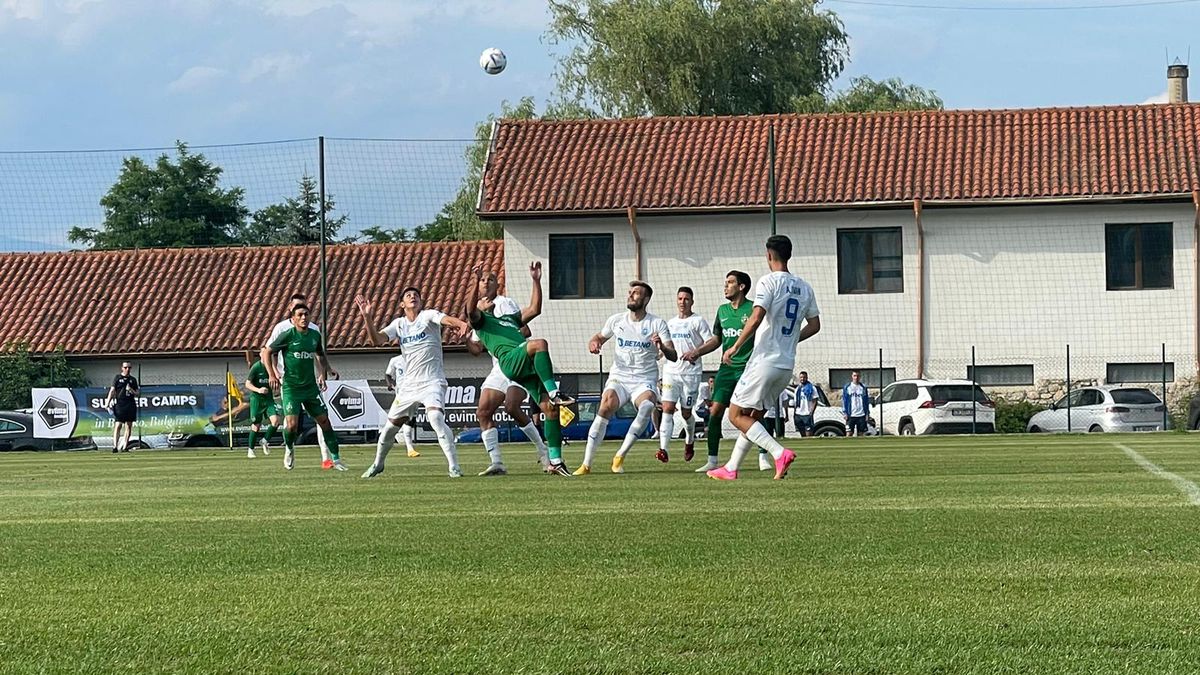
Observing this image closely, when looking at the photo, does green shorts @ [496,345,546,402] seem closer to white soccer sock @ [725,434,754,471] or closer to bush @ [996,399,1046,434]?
white soccer sock @ [725,434,754,471]

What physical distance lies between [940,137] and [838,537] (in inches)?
1519

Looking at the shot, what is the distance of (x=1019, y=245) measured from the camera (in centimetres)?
4253

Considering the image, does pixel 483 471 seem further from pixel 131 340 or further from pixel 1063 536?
pixel 131 340

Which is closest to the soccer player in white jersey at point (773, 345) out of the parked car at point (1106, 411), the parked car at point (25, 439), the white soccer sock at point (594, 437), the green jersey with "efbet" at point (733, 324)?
the green jersey with "efbet" at point (733, 324)

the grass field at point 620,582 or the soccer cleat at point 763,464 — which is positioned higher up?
the grass field at point 620,582

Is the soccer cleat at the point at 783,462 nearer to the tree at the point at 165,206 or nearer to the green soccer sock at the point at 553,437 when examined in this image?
the green soccer sock at the point at 553,437

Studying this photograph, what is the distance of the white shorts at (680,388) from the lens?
20.1 metres

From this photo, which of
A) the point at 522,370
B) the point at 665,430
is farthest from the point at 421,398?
the point at 665,430

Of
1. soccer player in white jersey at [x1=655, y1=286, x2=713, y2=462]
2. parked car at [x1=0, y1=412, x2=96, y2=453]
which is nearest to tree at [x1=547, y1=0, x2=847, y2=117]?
parked car at [x1=0, y1=412, x2=96, y2=453]

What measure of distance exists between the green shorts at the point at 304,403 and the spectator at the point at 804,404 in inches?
715

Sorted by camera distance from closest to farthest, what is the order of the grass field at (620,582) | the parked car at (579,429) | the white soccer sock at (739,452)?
the grass field at (620,582) < the white soccer sock at (739,452) < the parked car at (579,429)

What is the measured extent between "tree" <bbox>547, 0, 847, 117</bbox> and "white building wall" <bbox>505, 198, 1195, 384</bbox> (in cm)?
1080

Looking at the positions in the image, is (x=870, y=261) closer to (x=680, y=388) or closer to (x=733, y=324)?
(x=680, y=388)

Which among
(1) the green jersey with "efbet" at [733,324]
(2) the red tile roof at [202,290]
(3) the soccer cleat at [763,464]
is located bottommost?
(3) the soccer cleat at [763,464]
